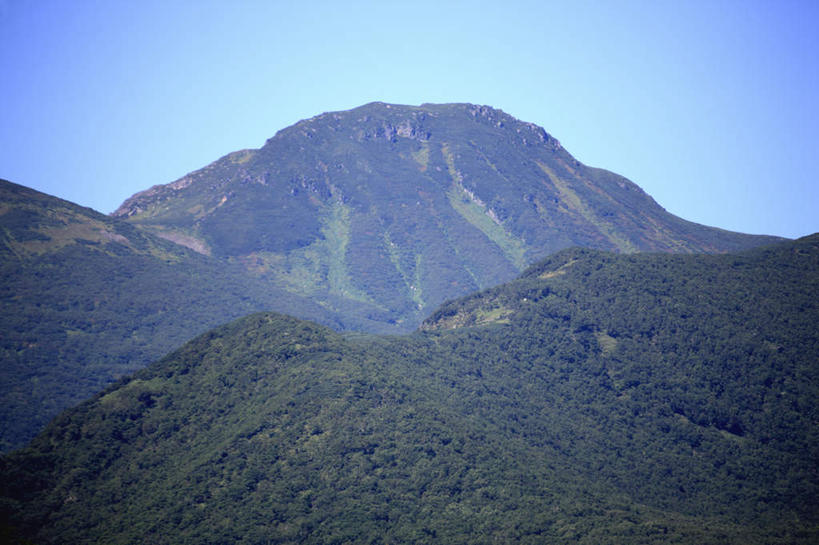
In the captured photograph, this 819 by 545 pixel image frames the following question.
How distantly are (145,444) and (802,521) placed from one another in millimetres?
126262

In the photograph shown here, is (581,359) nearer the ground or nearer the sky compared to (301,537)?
nearer the sky

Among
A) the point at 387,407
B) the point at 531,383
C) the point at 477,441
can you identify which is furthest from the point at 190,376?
the point at 531,383

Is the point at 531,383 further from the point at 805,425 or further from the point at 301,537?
the point at 301,537

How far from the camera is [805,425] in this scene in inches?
6255

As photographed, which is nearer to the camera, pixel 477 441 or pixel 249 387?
pixel 477 441

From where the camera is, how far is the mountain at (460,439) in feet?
404

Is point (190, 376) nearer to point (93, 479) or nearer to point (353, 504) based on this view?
point (93, 479)

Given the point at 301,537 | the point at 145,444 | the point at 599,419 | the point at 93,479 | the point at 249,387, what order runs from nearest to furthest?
the point at 301,537 < the point at 93,479 < the point at 145,444 < the point at 249,387 < the point at 599,419

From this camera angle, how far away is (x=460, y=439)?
144 meters

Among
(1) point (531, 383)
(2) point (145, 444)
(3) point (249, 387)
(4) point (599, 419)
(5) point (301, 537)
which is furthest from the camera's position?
(1) point (531, 383)

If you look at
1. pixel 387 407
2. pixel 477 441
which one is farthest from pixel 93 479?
pixel 477 441

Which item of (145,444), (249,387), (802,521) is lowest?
(802,521)

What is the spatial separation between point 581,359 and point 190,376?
10128 centimetres

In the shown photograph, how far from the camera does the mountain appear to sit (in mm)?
123125
